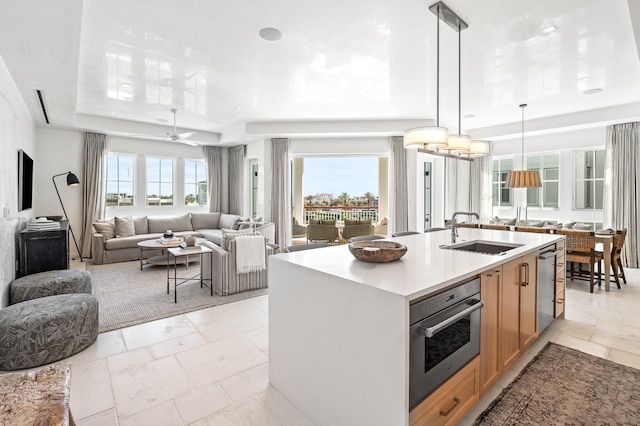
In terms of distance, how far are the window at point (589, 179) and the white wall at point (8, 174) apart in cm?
904

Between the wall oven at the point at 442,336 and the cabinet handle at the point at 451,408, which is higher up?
the wall oven at the point at 442,336

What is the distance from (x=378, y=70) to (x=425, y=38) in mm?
851

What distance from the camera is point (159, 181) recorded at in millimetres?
7980

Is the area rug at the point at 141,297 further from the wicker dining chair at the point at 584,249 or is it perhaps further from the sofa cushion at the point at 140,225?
the wicker dining chair at the point at 584,249

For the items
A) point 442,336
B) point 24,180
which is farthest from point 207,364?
point 24,180

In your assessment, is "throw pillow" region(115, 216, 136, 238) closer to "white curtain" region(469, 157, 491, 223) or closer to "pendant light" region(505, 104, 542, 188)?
"pendant light" region(505, 104, 542, 188)

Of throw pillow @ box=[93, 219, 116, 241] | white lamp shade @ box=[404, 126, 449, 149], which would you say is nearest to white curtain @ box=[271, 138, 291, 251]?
throw pillow @ box=[93, 219, 116, 241]

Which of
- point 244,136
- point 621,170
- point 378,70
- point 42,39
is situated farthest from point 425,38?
point 621,170

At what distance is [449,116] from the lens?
6.24 metres

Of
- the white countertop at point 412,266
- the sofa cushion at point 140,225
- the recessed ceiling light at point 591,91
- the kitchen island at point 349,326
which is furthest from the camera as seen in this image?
the sofa cushion at point 140,225

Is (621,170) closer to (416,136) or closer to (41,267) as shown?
(416,136)

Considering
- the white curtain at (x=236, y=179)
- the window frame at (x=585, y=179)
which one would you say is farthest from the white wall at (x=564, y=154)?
the white curtain at (x=236, y=179)

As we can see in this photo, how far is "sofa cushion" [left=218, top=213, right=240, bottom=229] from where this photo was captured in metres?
7.69

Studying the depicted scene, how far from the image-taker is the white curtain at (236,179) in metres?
8.30
